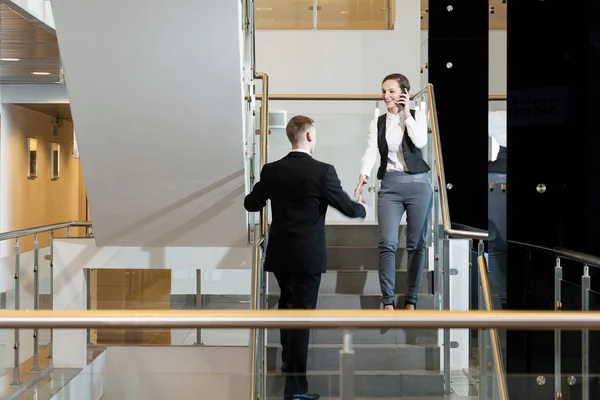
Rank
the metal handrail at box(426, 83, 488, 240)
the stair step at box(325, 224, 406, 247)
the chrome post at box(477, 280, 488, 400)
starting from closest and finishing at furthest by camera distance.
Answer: the chrome post at box(477, 280, 488, 400), the metal handrail at box(426, 83, 488, 240), the stair step at box(325, 224, 406, 247)

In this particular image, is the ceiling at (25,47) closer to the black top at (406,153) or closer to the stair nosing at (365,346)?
the black top at (406,153)

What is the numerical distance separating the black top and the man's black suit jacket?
2.32 feet

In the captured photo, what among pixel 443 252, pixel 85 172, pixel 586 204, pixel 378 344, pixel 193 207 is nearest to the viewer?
pixel 378 344

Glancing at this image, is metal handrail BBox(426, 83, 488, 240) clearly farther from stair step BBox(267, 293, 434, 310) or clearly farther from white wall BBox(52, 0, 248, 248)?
white wall BBox(52, 0, 248, 248)

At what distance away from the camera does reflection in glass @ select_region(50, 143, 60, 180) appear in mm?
11938

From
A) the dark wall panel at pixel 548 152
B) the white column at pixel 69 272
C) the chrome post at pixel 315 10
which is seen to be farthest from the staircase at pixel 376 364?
the chrome post at pixel 315 10

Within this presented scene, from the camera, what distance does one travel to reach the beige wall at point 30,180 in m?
9.52

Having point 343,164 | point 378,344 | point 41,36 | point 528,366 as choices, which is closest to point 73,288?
point 41,36

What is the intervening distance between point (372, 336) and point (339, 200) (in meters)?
1.96

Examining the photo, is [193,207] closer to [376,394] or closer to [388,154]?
[388,154]

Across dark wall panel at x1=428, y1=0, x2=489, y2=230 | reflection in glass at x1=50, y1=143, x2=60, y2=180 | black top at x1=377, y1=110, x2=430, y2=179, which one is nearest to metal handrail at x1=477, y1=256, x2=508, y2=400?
black top at x1=377, y1=110, x2=430, y2=179

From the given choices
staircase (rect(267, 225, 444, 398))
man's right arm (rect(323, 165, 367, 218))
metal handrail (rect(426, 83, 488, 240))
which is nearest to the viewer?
staircase (rect(267, 225, 444, 398))

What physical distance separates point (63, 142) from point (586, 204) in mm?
10934

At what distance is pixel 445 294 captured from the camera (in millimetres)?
5051
